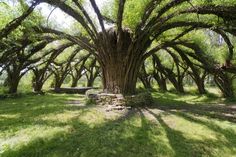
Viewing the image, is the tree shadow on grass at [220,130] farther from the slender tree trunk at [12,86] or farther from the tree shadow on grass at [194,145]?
the slender tree trunk at [12,86]

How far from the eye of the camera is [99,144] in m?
7.72

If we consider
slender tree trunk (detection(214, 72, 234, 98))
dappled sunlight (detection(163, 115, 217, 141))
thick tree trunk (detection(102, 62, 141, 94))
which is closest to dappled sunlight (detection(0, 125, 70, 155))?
dappled sunlight (detection(163, 115, 217, 141))

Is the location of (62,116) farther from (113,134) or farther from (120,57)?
(120,57)

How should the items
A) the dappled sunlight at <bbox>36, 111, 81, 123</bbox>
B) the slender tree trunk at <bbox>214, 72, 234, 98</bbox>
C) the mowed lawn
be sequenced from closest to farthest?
1. the mowed lawn
2. the dappled sunlight at <bbox>36, 111, 81, 123</bbox>
3. the slender tree trunk at <bbox>214, 72, 234, 98</bbox>

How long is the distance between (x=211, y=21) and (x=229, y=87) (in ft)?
32.2

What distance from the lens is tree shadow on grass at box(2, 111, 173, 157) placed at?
719cm

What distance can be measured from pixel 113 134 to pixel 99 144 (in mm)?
923

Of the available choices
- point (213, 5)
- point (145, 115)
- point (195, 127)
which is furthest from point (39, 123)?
point (213, 5)

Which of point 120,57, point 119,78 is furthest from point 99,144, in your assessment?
point 120,57

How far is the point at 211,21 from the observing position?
47.3ft

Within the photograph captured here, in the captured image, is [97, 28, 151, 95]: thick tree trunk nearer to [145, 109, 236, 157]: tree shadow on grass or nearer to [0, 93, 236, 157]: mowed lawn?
[0, 93, 236, 157]: mowed lawn

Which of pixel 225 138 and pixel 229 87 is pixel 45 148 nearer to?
pixel 225 138

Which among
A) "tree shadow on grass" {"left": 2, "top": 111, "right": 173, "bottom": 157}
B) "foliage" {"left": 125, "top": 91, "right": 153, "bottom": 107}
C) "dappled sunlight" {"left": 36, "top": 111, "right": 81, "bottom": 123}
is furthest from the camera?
"foliage" {"left": 125, "top": 91, "right": 153, "bottom": 107}

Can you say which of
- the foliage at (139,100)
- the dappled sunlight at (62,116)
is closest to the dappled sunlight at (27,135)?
the dappled sunlight at (62,116)
